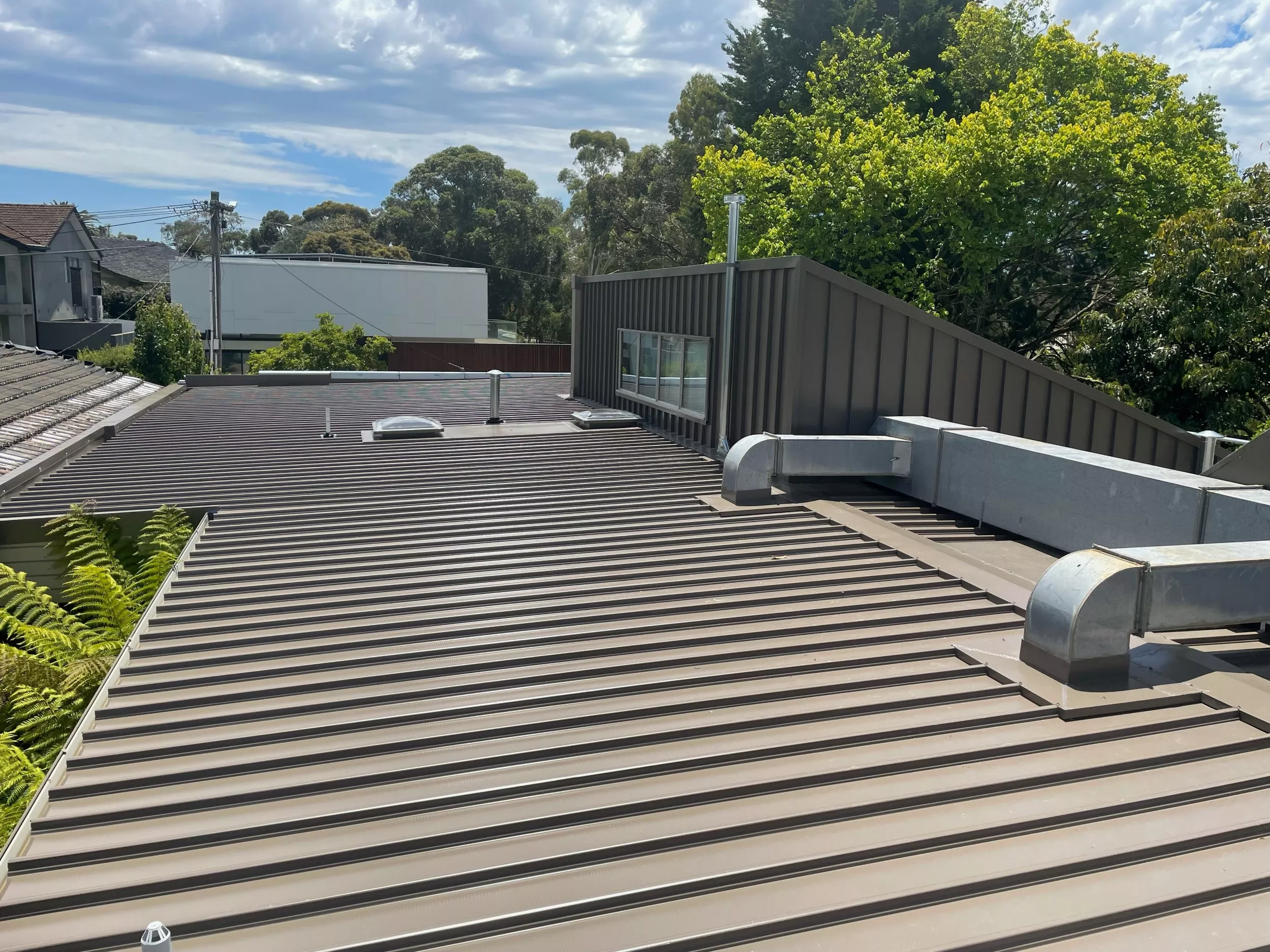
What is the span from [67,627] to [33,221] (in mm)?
40289

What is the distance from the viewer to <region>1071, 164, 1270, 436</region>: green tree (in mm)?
16625

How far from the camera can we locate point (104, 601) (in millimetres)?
8758

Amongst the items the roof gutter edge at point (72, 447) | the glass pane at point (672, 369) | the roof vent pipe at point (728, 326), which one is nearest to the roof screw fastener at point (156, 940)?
the roof gutter edge at point (72, 447)

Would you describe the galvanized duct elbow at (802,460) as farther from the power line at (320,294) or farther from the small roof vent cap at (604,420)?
the power line at (320,294)

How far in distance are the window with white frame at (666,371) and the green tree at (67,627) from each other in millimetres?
6731

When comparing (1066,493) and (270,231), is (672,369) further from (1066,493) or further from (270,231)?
(270,231)

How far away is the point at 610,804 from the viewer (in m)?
4.34

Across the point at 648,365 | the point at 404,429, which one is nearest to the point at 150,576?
the point at 404,429

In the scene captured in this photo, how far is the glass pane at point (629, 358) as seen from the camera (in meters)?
16.0

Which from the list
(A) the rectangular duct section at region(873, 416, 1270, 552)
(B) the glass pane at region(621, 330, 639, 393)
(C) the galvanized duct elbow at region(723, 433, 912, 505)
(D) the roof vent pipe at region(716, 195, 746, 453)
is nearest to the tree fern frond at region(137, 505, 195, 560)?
(C) the galvanized duct elbow at region(723, 433, 912, 505)

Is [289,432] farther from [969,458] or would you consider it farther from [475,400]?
[969,458]

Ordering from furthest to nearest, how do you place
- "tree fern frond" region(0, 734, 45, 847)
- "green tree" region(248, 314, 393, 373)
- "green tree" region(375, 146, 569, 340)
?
1. "green tree" region(375, 146, 569, 340)
2. "green tree" region(248, 314, 393, 373)
3. "tree fern frond" region(0, 734, 45, 847)

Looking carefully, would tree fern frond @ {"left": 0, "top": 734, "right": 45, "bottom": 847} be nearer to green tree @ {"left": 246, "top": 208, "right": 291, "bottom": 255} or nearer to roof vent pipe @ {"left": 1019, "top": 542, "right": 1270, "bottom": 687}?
roof vent pipe @ {"left": 1019, "top": 542, "right": 1270, "bottom": 687}

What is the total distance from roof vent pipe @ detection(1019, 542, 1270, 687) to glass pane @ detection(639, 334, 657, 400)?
1007 centimetres
